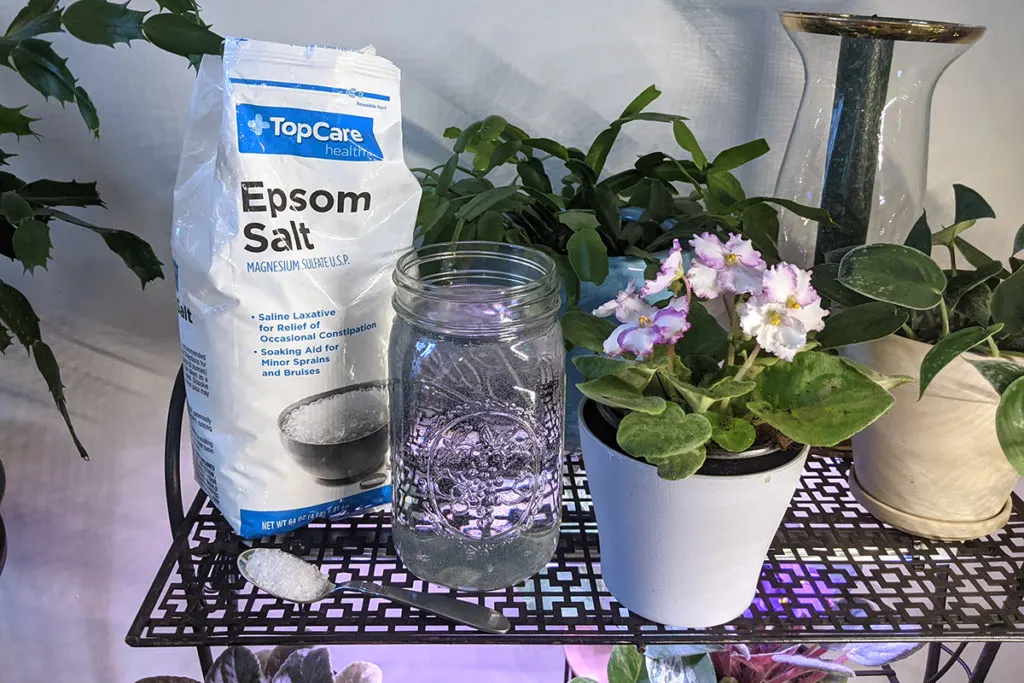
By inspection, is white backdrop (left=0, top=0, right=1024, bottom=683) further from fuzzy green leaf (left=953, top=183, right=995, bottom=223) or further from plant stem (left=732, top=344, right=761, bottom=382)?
plant stem (left=732, top=344, right=761, bottom=382)

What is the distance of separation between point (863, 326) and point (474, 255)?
304 millimetres

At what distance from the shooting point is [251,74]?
1.84ft

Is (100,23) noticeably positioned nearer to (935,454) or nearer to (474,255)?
(474,255)

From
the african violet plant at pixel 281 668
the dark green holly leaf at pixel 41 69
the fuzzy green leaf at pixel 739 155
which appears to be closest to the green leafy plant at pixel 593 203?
the fuzzy green leaf at pixel 739 155

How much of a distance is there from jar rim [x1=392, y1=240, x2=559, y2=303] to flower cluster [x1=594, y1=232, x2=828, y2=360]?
2.8 inches

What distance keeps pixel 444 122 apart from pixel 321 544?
1.60 feet

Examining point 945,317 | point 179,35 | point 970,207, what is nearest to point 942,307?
point 945,317

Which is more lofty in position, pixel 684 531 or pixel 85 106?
pixel 85 106

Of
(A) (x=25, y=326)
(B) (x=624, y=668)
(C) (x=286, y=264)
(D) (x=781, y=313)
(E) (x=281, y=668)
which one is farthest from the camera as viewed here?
(E) (x=281, y=668)

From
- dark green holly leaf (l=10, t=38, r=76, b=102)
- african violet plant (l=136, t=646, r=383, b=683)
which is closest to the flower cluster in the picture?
dark green holly leaf (l=10, t=38, r=76, b=102)

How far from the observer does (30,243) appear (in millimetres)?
640

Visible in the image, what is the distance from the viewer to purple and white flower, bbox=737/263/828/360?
483 millimetres

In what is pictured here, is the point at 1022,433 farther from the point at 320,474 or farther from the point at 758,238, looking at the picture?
the point at 320,474

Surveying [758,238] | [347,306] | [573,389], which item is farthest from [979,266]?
[347,306]
